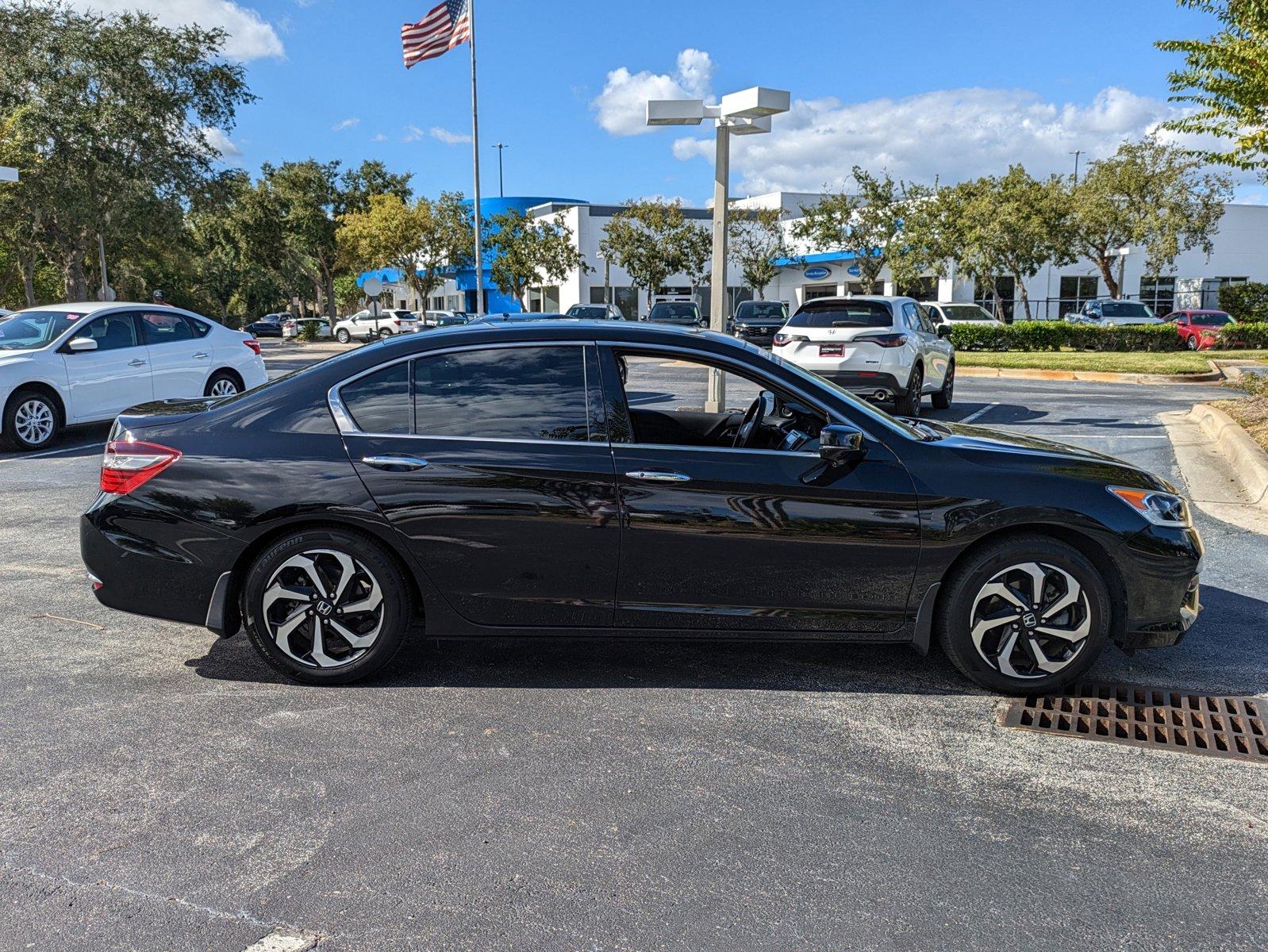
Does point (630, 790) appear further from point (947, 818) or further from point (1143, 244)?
point (1143, 244)

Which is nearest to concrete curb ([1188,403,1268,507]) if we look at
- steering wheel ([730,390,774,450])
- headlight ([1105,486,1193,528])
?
headlight ([1105,486,1193,528])

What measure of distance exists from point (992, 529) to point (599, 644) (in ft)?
6.36

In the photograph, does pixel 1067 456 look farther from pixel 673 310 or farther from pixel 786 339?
pixel 673 310

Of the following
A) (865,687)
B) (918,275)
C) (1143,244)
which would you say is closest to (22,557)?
(865,687)

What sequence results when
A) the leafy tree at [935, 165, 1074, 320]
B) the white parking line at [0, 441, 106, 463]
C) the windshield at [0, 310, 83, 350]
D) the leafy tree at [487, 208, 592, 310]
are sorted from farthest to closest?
the leafy tree at [487, 208, 592, 310] → the leafy tree at [935, 165, 1074, 320] → the windshield at [0, 310, 83, 350] → the white parking line at [0, 441, 106, 463]

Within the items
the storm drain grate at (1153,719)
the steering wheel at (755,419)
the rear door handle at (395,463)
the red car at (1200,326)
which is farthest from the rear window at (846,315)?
Answer: the red car at (1200,326)

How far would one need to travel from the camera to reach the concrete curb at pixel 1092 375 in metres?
19.8

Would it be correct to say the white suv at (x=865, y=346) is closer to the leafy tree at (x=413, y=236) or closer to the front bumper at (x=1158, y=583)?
the front bumper at (x=1158, y=583)

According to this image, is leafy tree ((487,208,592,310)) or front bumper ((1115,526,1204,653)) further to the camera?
leafy tree ((487,208,592,310))

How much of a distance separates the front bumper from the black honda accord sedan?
0.03 feet

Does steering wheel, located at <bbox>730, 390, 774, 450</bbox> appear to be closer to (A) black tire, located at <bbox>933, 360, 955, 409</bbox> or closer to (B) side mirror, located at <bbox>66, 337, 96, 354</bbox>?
(B) side mirror, located at <bbox>66, 337, 96, 354</bbox>

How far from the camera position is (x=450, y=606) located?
4.26 metres

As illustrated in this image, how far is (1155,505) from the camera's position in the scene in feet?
14.0

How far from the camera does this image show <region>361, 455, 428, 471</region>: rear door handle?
4195 mm
